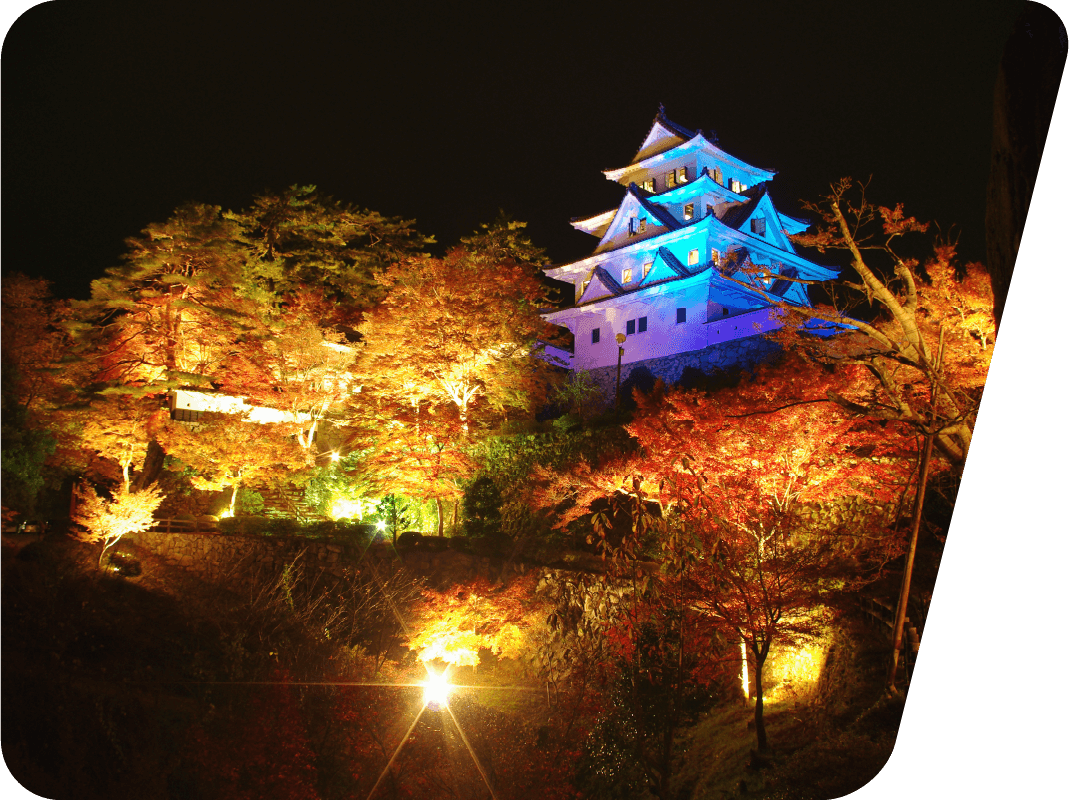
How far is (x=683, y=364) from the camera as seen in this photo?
18828mm

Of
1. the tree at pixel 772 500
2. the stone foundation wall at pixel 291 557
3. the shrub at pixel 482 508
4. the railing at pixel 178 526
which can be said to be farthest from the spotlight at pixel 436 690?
the railing at pixel 178 526

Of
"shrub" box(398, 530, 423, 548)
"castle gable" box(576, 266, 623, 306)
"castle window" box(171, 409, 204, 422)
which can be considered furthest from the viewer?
"castle gable" box(576, 266, 623, 306)

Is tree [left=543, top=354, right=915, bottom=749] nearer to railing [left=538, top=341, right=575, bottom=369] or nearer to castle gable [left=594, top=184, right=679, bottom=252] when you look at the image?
castle gable [left=594, top=184, right=679, bottom=252]

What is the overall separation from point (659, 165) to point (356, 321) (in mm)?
11867

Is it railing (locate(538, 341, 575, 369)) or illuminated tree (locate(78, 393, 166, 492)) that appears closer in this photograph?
illuminated tree (locate(78, 393, 166, 492))

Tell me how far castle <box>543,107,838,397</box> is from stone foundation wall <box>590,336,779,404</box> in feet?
0.16

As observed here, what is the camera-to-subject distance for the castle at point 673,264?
20547 millimetres

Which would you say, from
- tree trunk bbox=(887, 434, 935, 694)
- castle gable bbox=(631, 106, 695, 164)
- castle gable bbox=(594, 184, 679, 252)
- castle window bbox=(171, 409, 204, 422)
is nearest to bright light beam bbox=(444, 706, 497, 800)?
tree trunk bbox=(887, 434, 935, 694)

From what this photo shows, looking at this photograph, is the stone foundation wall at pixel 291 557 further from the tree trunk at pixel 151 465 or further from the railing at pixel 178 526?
the tree trunk at pixel 151 465

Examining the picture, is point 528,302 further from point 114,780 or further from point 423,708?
point 114,780

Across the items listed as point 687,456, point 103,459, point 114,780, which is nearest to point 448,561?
point 687,456

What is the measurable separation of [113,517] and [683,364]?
44.3ft

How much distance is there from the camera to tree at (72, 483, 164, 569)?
12.9 metres

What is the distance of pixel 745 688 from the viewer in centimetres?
962
